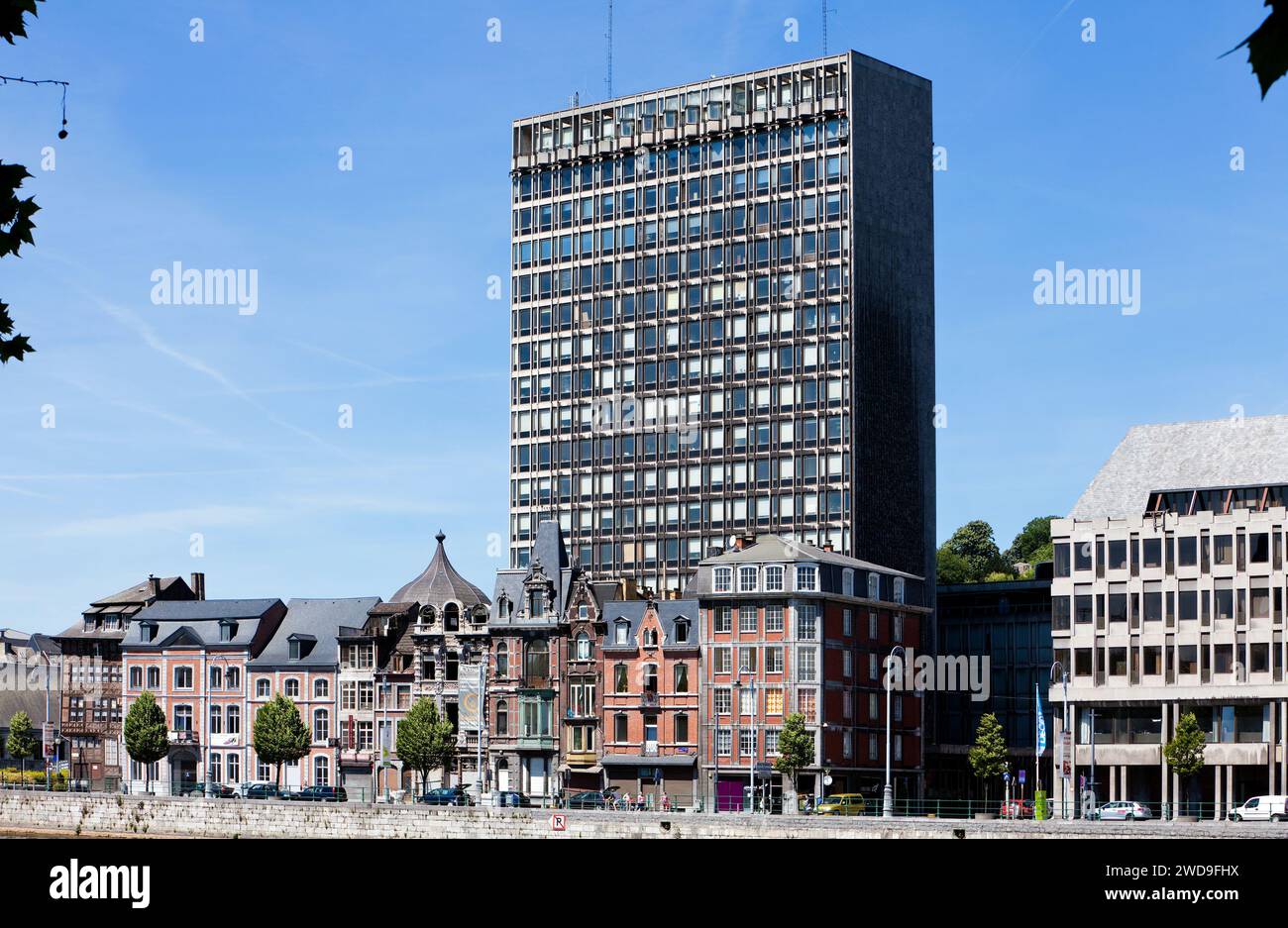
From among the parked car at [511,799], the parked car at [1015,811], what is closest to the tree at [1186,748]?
the parked car at [1015,811]

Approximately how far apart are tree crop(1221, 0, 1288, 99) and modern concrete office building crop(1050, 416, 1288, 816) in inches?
4333

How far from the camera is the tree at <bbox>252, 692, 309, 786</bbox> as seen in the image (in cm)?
14288

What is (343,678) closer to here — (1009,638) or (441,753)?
(441,753)

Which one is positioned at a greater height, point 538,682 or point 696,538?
point 696,538

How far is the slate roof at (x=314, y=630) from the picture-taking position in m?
152

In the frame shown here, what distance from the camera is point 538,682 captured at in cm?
13612

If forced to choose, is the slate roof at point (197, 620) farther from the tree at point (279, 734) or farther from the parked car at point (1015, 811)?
the parked car at point (1015, 811)

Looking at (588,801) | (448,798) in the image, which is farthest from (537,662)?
(588,801)

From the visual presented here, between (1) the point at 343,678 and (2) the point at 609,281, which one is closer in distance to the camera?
(1) the point at 343,678

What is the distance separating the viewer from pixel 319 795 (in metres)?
128

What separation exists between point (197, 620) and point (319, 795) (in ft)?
117

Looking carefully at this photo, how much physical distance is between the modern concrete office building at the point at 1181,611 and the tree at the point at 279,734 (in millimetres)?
55312
